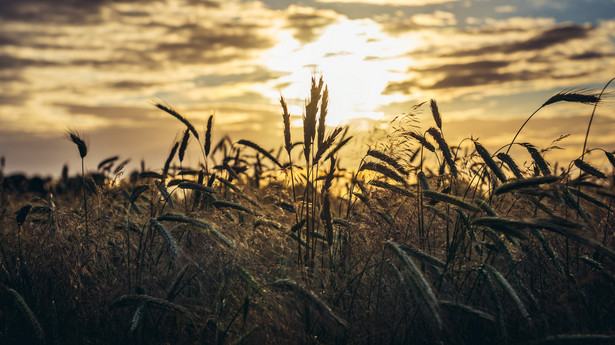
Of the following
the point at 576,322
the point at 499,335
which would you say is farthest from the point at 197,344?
the point at 576,322

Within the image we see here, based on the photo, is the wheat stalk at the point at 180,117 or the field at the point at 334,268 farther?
the wheat stalk at the point at 180,117

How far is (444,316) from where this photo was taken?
298cm

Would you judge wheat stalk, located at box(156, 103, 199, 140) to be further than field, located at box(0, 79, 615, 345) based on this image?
Yes

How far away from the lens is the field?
3100mm

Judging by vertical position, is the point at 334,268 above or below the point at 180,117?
below

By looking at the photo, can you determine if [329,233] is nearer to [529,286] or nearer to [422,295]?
[422,295]

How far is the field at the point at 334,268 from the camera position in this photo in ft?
10.2

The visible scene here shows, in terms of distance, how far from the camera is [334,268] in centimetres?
395

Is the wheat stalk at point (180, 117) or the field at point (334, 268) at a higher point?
the wheat stalk at point (180, 117)

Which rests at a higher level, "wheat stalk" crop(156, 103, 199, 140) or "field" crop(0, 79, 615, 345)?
"wheat stalk" crop(156, 103, 199, 140)

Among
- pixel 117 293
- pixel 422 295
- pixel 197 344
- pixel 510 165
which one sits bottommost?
pixel 197 344

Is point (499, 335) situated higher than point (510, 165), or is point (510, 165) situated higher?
point (510, 165)

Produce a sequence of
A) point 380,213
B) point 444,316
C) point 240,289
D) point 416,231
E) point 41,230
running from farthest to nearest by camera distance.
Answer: point 41,230 → point 416,231 → point 380,213 → point 240,289 → point 444,316

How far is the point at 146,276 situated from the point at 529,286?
2.82 metres
